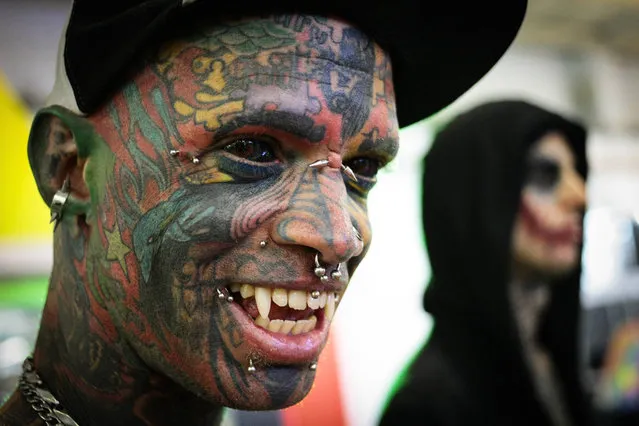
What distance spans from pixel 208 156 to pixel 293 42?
0.27 m

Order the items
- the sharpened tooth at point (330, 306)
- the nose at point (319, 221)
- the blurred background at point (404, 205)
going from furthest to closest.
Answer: the blurred background at point (404, 205) < the sharpened tooth at point (330, 306) < the nose at point (319, 221)

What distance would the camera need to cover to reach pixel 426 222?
288 centimetres

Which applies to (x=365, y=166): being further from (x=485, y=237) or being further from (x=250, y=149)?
(x=485, y=237)

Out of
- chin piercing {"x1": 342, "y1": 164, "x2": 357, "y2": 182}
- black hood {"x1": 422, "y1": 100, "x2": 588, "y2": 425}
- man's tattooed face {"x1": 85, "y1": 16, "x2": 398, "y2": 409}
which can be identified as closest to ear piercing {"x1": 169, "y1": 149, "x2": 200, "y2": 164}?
man's tattooed face {"x1": 85, "y1": 16, "x2": 398, "y2": 409}

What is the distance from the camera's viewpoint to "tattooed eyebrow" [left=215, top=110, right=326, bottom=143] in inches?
48.3

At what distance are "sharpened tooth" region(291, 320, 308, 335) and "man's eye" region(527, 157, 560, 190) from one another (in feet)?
6.18

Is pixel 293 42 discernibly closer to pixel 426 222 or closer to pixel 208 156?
pixel 208 156

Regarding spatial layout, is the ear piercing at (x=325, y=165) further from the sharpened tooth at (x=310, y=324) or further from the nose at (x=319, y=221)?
the sharpened tooth at (x=310, y=324)

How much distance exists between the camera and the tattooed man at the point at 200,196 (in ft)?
4.01

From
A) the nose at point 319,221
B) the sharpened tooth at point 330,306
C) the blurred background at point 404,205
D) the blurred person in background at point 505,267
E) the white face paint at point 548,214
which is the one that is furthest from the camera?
the blurred background at point 404,205

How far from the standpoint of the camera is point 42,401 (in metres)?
1.36

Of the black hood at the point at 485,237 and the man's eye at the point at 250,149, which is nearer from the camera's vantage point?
the man's eye at the point at 250,149

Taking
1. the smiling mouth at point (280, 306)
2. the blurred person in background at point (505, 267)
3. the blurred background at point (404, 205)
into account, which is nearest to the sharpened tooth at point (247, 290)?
the smiling mouth at point (280, 306)

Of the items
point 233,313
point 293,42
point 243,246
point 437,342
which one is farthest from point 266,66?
point 437,342
